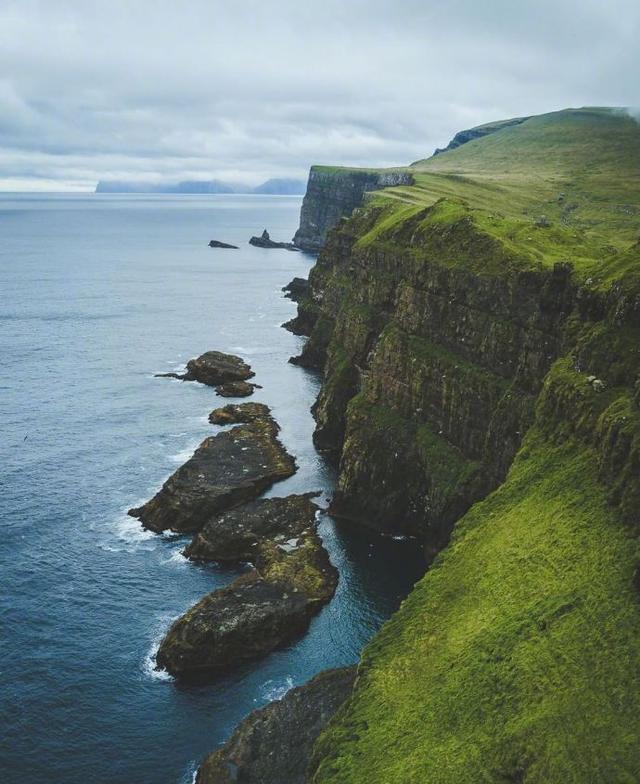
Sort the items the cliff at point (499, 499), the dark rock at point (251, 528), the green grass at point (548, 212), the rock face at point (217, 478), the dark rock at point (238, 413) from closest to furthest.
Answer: the cliff at point (499, 499), the dark rock at point (251, 528), the green grass at point (548, 212), the rock face at point (217, 478), the dark rock at point (238, 413)

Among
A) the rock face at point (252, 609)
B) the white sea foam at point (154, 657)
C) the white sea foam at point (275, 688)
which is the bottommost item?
the white sea foam at point (154, 657)


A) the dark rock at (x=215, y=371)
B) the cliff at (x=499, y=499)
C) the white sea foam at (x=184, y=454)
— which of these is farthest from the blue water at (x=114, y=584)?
the cliff at (x=499, y=499)

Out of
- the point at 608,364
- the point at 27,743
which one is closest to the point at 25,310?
the point at 27,743

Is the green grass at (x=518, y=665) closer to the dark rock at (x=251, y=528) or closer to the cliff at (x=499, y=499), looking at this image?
the cliff at (x=499, y=499)

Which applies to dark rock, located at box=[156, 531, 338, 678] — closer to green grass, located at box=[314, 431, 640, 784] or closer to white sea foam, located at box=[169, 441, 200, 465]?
green grass, located at box=[314, 431, 640, 784]

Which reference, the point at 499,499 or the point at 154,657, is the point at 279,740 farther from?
the point at 499,499

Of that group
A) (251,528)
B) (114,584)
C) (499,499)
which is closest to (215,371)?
(251,528)

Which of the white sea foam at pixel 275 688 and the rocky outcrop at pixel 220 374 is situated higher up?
the white sea foam at pixel 275 688
